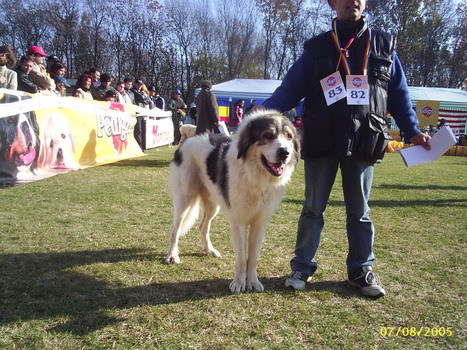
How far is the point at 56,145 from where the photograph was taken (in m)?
6.90

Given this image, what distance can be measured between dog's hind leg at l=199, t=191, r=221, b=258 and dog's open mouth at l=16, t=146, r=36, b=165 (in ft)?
13.3

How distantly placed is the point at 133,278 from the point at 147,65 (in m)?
36.6

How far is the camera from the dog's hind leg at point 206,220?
12.1ft

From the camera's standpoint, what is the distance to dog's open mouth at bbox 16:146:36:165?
5980mm

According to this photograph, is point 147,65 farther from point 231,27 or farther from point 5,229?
point 5,229

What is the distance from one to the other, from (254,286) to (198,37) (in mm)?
38436

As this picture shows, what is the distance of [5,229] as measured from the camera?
3.89 m

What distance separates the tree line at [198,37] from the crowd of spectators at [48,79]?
85.9ft

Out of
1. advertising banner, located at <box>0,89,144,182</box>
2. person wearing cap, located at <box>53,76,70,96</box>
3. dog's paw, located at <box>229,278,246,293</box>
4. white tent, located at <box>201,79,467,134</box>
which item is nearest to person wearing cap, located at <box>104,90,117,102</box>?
advertising banner, located at <box>0,89,144,182</box>

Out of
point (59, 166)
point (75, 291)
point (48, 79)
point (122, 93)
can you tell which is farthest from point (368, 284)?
point (122, 93)

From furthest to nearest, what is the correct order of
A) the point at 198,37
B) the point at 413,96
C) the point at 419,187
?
the point at 198,37 → the point at 413,96 → the point at 419,187

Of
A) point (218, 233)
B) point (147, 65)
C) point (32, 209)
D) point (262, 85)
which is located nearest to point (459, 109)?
point (262, 85)

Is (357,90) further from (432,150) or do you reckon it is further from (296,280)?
(296,280)

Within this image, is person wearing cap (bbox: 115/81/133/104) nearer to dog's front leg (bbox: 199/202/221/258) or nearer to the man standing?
dog's front leg (bbox: 199/202/221/258)
